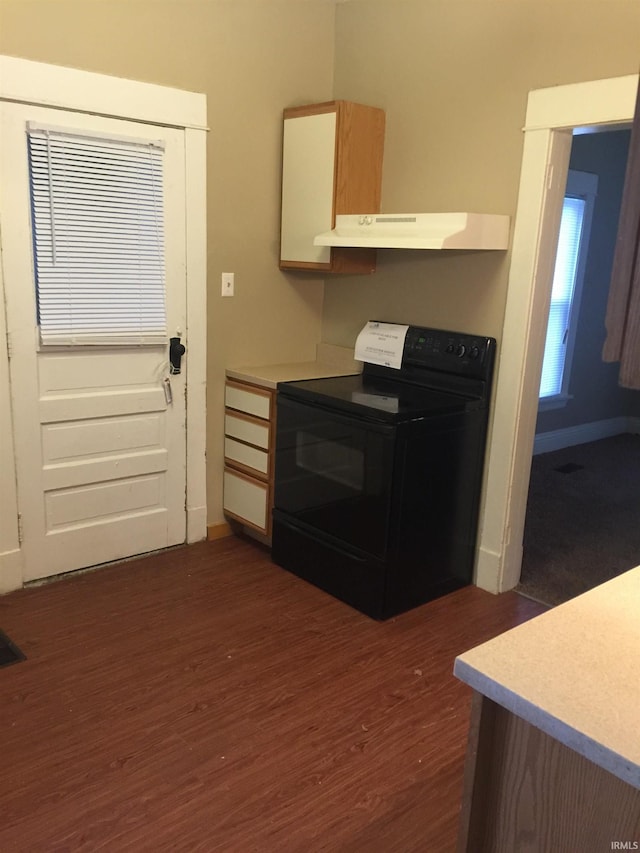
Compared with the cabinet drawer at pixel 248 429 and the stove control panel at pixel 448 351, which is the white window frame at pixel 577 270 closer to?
the stove control panel at pixel 448 351

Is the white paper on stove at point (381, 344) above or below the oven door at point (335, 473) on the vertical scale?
above

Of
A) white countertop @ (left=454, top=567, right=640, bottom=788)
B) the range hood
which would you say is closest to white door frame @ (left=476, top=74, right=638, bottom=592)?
the range hood

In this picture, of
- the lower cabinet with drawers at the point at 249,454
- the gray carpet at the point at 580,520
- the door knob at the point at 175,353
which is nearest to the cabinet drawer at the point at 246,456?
the lower cabinet with drawers at the point at 249,454

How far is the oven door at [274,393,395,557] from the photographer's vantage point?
9.01 feet

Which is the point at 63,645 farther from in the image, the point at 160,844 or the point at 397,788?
the point at 397,788

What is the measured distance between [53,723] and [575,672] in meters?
1.74

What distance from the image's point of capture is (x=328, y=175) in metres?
3.19

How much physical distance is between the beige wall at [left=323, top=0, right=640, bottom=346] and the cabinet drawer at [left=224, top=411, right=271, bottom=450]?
2.40ft

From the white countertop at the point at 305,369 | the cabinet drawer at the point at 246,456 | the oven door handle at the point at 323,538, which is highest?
the white countertop at the point at 305,369

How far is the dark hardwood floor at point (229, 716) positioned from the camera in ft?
5.99

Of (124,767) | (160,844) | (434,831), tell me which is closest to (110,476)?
(124,767)

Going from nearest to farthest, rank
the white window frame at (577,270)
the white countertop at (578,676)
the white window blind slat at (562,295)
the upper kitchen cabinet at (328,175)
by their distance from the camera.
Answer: the white countertop at (578,676), the upper kitchen cabinet at (328,175), the white window frame at (577,270), the white window blind slat at (562,295)

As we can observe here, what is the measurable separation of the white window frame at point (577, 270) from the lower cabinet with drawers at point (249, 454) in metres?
2.51

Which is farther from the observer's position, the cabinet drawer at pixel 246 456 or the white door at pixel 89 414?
the cabinet drawer at pixel 246 456
